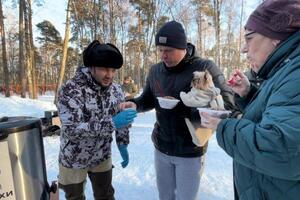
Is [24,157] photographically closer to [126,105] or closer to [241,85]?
[126,105]

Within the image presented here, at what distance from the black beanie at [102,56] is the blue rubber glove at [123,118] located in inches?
14.5

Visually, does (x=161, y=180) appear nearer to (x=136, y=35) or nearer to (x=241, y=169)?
(x=241, y=169)

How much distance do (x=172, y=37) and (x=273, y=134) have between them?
5.40 ft

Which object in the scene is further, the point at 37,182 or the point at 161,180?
the point at 161,180

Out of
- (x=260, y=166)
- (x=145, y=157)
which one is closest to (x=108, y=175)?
(x=260, y=166)

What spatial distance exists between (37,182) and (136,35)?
3214 cm

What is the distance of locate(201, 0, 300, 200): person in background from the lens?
125 centimetres

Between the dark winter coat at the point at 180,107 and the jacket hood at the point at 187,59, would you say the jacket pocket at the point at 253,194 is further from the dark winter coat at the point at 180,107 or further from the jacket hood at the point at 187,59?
the jacket hood at the point at 187,59

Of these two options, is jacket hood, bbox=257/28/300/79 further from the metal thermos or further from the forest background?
the forest background

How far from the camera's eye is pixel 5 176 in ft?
5.88

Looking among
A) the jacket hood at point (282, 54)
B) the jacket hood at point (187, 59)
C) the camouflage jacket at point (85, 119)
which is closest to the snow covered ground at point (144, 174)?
the camouflage jacket at point (85, 119)

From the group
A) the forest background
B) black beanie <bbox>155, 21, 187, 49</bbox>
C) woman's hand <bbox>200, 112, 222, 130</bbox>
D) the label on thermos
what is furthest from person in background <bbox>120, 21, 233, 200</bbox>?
the forest background

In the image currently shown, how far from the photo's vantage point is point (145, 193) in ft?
14.0

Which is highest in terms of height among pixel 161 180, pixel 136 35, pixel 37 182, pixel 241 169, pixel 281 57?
pixel 136 35
